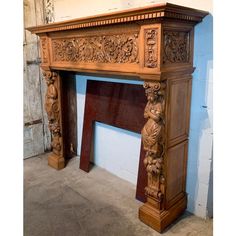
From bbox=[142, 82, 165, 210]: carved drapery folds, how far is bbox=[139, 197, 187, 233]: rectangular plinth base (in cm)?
7

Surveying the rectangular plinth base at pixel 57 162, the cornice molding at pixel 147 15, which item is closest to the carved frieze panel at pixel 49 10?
the cornice molding at pixel 147 15

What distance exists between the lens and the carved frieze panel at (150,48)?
4.69 feet

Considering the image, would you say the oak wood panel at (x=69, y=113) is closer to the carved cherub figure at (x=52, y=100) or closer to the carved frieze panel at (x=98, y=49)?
the carved cherub figure at (x=52, y=100)

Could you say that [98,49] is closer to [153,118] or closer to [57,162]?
[153,118]

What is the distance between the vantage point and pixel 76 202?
6.89 ft

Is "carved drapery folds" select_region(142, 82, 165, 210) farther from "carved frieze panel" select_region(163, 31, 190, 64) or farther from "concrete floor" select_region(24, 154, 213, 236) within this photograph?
"concrete floor" select_region(24, 154, 213, 236)

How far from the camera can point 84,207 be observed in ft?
6.67

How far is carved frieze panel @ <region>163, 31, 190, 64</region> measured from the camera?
4.88 ft

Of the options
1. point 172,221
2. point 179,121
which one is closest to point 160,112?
point 179,121

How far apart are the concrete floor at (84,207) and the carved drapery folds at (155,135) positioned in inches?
11.5

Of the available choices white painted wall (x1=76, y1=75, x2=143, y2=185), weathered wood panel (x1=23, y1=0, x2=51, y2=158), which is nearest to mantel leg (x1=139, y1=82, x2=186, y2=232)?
white painted wall (x1=76, y1=75, x2=143, y2=185)

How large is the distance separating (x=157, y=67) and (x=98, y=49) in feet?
1.93

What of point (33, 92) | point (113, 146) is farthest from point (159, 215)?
point (33, 92)
